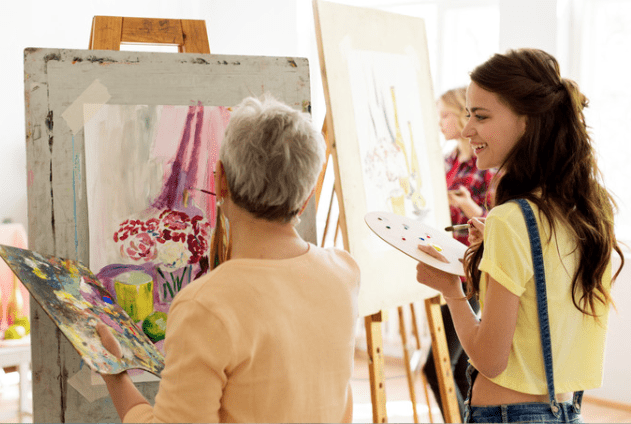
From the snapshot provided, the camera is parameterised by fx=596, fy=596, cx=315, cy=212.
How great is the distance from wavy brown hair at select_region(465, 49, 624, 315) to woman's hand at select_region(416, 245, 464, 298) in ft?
0.61

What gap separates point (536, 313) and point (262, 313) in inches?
21.0

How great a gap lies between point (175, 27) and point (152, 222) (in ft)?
1.74

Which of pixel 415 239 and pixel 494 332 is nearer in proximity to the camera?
pixel 494 332

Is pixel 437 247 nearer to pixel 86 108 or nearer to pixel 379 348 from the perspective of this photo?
pixel 379 348

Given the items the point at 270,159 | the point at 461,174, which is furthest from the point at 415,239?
the point at 461,174

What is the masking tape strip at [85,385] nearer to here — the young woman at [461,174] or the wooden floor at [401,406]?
the young woman at [461,174]

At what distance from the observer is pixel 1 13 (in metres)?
3.54

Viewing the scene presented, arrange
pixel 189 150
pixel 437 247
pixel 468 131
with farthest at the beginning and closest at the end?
1. pixel 189 150
2. pixel 437 247
3. pixel 468 131

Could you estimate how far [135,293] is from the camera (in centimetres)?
138

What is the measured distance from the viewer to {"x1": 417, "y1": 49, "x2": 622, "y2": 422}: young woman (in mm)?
1057

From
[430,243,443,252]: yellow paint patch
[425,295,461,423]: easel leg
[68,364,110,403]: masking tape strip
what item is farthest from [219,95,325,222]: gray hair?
[425,295,461,423]: easel leg

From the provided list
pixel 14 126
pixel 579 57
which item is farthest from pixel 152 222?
pixel 579 57

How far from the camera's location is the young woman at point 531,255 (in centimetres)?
106

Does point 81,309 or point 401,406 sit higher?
point 81,309
